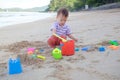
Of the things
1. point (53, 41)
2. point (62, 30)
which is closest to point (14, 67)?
→ point (53, 41)

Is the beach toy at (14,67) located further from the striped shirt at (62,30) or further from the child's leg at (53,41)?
the striped shirt at (62,30)

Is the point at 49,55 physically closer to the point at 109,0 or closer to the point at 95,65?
the point at 95,65

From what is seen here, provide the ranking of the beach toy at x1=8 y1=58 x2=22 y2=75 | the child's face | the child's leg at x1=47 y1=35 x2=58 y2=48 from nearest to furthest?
the beach toy at x1=8 y1=58 x2=22 y2=75 → the child's face → the child's leg at x1=47 y1=35 x2=58 y2=48

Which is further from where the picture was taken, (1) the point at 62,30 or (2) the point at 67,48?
(1) the point at 62,30

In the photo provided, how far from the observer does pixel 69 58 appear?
3.49 m

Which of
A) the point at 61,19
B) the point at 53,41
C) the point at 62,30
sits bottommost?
the point at 53,41

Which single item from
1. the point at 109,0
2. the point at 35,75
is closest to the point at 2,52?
the point at 35,75

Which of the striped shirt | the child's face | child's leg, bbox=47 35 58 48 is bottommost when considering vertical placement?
child's leg, bbox=47 35 58 48

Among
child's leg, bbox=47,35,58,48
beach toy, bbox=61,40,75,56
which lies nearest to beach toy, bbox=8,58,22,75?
beach toy, bbox=61,40,75,56

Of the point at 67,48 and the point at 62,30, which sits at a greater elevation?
the point at 62,30

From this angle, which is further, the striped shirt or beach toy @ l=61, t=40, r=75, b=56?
the striped shirt

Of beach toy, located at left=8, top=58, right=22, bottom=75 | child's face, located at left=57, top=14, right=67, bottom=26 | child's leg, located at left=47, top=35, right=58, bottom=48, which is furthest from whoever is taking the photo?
child's leg, located at left=47, top=35, right=58, bottom=48

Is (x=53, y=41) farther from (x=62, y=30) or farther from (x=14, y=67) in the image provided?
(x=14, y=67)

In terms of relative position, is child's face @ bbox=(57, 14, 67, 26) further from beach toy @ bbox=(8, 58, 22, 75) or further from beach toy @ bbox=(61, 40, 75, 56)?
beach toy @ bbox=(8, 58, 22, 75)
